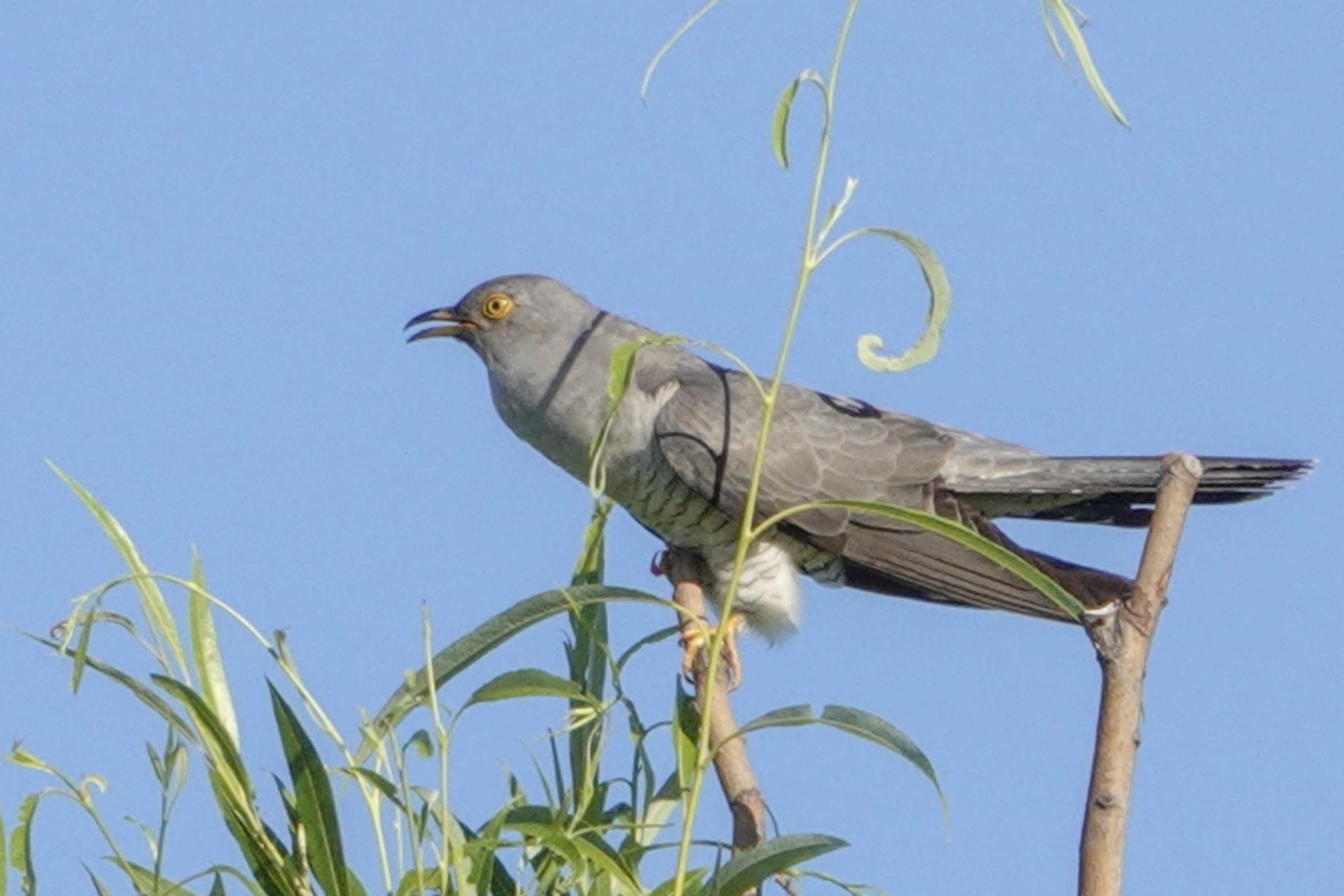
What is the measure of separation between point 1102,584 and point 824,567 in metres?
1.09

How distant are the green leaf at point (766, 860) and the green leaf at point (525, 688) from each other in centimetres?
29

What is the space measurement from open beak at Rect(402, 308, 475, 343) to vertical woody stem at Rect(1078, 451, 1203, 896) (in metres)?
3.76

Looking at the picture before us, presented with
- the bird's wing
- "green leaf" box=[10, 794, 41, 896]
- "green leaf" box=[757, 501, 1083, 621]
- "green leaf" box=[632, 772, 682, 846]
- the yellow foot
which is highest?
the bird's wing

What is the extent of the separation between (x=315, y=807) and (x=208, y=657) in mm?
215

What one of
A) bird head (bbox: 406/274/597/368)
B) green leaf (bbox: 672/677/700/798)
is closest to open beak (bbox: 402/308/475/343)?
bird head (bbox: 406/274/597/368)

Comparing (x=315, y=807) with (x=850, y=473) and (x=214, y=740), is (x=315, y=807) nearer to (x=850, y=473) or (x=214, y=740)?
(x=214, y=740)

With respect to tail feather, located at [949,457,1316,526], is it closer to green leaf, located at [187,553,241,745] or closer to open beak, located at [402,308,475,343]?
open beak, located at [402,308,475,343]

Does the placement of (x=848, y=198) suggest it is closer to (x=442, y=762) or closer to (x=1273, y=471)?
(x=442, y=762)

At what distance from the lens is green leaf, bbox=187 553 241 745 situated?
2008mm

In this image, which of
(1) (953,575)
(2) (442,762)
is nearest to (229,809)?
(2) (442,762)

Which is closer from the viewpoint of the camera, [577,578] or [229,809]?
[229,809]

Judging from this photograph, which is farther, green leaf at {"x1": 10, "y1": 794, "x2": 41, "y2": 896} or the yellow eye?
the yellow eye

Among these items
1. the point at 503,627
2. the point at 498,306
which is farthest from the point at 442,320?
the point at 503,627

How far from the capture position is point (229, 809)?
→ 1.99 metres
